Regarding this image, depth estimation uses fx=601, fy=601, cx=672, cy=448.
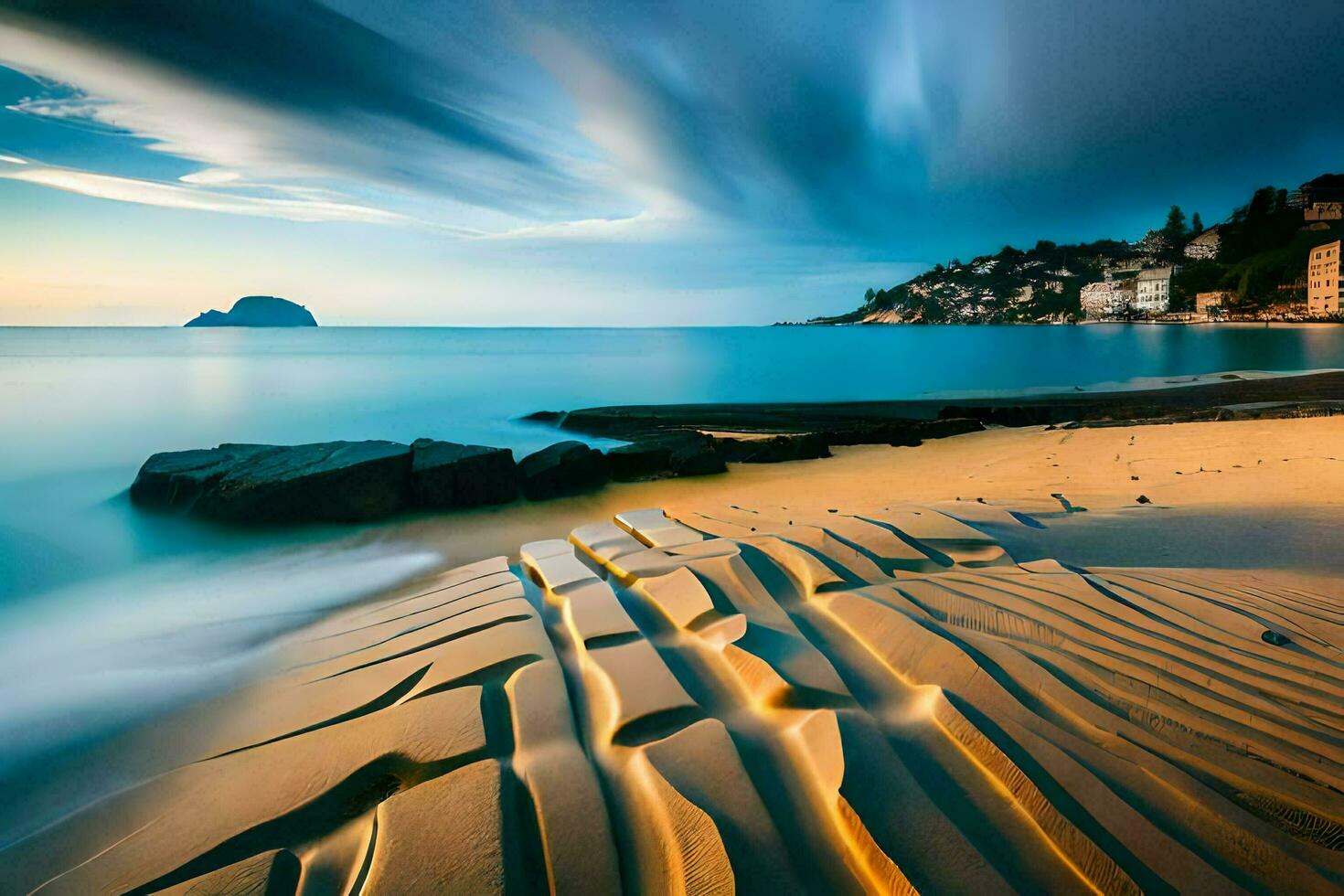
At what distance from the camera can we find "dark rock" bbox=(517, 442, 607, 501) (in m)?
6.98

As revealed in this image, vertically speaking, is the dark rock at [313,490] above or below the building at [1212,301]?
below

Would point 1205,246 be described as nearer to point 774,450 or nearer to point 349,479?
point 774,450

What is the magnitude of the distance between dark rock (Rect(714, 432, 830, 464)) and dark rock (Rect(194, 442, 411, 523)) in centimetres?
439

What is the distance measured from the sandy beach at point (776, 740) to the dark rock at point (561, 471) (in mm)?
3719

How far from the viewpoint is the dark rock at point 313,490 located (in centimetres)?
592

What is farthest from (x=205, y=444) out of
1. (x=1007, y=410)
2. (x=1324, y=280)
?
(x=1324, y=280)

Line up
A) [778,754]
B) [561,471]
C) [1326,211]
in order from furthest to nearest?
1. [1326,211]
2. [561,471]
3. [778,754]

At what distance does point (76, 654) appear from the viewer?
144 inches

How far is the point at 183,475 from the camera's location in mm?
6355

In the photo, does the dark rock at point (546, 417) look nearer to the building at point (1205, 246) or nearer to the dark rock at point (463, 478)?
the dark rock at point (463, 478)

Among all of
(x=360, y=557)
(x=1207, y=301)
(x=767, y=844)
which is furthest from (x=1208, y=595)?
(x=1207, y=301)

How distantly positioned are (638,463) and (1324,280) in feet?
167

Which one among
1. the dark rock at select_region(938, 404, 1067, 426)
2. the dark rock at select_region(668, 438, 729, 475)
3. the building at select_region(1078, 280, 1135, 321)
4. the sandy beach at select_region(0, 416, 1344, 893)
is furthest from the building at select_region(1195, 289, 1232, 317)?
the sandy beach at select_region(0, 416, 1344, 893)

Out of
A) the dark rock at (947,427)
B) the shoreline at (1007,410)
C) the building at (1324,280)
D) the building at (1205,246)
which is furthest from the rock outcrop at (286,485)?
the building at (1205,246)
